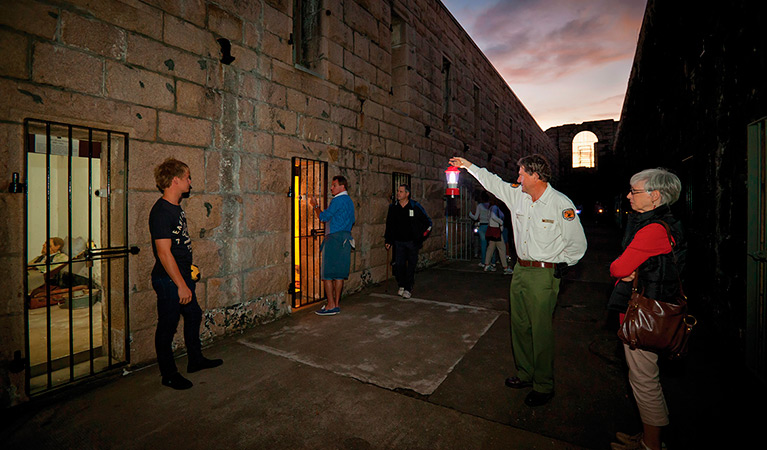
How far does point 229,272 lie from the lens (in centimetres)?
415

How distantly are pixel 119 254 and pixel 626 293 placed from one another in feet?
13.3

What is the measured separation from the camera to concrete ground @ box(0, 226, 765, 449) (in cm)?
233

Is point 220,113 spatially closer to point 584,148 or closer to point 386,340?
point 386,340

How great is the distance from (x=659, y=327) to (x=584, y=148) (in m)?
35.1

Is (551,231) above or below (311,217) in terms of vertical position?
below

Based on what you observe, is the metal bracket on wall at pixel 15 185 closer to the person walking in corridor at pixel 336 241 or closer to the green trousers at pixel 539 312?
the person walking in corridor at pixel 336 241

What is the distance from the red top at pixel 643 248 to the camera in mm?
2029

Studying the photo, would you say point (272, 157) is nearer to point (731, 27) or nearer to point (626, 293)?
point (626, 293)

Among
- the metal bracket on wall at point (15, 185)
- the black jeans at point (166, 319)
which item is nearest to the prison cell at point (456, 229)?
the black jeans at point (166, 319)

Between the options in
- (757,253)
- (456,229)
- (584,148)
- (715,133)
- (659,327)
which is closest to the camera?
(659,327)

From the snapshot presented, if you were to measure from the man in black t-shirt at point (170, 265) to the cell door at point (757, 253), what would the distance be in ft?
15.5

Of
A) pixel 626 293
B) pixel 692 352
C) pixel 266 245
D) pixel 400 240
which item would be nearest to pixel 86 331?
pixel 266 245

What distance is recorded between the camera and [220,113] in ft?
13.2

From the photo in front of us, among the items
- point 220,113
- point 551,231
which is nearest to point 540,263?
point 551,231
